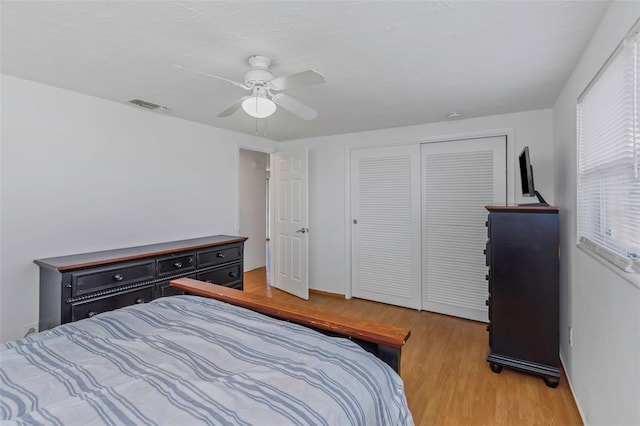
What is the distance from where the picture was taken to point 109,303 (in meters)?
2.38

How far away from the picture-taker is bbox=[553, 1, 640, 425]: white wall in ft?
3.97

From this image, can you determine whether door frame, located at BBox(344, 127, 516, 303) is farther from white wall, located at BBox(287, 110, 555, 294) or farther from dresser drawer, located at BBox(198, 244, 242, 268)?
dresser drawer, located at BBox(198, 244, 242, 268)

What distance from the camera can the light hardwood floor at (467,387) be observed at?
6.17 feet

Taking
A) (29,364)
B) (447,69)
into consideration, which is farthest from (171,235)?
(447,69)

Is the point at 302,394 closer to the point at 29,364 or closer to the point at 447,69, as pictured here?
the point at 29,364

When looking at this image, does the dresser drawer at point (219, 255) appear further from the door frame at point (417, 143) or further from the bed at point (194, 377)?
the bed at point (194, 377)

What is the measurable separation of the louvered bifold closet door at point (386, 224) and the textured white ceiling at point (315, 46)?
1.18m

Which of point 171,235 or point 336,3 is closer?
point 336,3

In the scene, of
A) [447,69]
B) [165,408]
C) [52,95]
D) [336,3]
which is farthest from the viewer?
[52,95]

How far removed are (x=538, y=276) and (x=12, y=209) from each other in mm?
3833

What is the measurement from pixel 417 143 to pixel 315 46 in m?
2.22

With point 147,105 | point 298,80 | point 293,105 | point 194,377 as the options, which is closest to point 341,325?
point 194,377

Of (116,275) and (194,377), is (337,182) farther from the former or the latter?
(194,377)

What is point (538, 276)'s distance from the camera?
7.29ft
